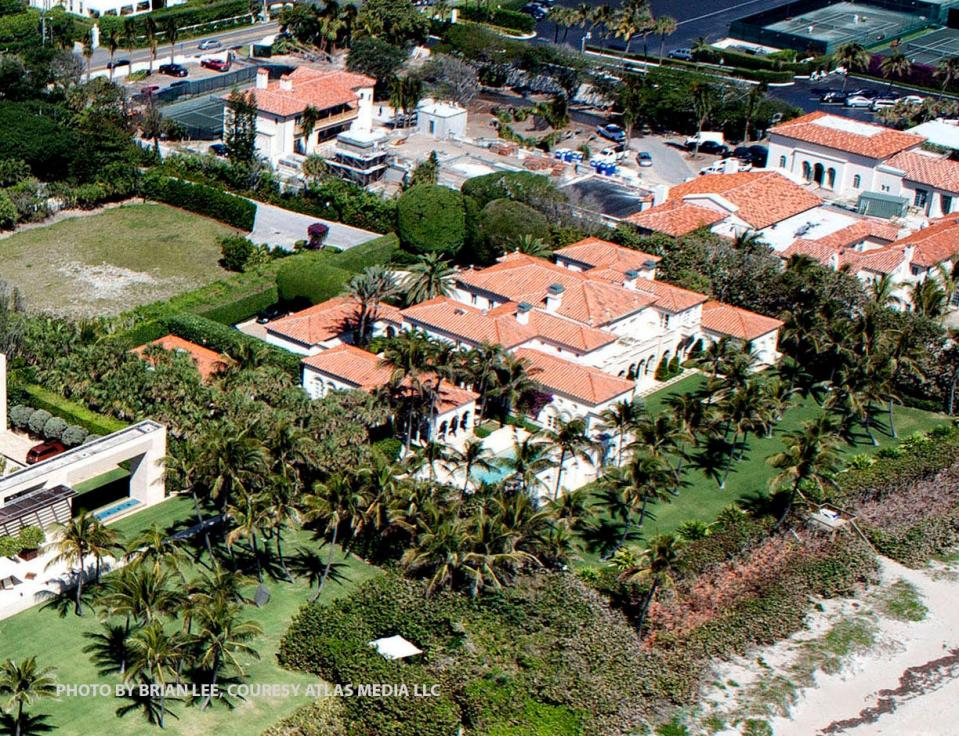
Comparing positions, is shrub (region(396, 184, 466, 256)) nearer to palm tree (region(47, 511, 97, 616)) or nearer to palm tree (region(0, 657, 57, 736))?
palm tree (region(47, 511, 97, 616))

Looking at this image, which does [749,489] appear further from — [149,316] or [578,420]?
[149,316]

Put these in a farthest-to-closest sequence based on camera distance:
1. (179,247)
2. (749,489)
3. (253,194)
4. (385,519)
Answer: (253,194) → (179,247) → (749,489) → (385,519)

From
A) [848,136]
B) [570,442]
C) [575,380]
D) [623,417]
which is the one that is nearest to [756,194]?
[848,136]

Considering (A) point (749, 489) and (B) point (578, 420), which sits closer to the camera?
(B) point (578, 420)

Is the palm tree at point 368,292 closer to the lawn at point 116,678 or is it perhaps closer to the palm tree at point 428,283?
the palm tree at point 428,283

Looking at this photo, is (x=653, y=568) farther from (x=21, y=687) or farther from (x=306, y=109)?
(x=306, y=109)

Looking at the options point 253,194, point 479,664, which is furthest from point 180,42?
point 479,664

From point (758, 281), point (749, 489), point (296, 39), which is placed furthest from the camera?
point (296, 39)

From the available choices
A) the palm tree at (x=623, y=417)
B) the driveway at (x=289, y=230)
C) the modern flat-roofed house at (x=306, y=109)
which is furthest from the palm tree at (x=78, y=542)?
the modern flat-roofed house at (x=306, y=109)
